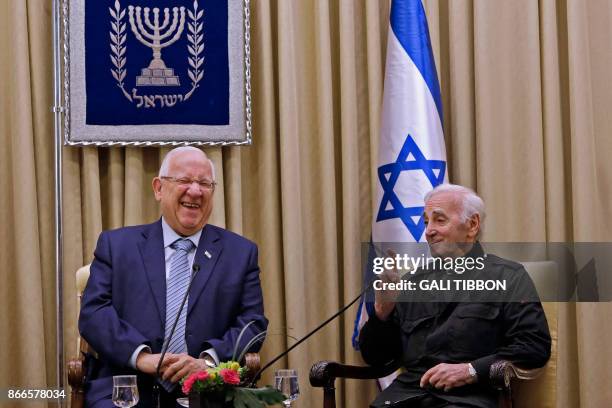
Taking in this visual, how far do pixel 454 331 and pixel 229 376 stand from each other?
1244 mm

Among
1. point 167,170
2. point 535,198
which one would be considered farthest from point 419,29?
point 167,170

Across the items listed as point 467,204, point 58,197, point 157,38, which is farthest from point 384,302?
point 157,38

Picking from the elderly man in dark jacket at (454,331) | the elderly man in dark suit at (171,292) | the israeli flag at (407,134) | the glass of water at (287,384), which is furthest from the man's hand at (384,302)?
the glass of water at (287,384)

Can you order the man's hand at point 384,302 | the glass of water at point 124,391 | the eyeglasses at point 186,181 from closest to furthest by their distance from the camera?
the glass of water at point 124,391 → the man's hand at point 384,302 → the eyeglasses at point 186,181

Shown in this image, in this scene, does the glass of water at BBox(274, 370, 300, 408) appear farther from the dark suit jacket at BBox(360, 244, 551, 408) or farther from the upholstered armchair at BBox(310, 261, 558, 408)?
the dark suit jacket at BBox(360, 244, 551, 408)

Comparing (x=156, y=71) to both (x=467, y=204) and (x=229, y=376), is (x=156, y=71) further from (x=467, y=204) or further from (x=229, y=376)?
(x=229, y=376)

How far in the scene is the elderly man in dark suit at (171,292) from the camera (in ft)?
11.5

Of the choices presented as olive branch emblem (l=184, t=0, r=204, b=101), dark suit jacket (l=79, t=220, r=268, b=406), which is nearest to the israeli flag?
dark suit jacket (l=79, t=220, r=268, b=406)

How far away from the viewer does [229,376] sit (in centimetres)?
256

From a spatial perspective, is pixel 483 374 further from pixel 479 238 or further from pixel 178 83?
pixel 178 83

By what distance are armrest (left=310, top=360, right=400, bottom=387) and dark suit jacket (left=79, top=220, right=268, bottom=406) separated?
32 cm

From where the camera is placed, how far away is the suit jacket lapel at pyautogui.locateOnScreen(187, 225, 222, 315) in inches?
147

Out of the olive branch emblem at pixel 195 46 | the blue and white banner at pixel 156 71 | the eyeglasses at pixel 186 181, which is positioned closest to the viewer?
the eyeglasses at pixel 186 181
